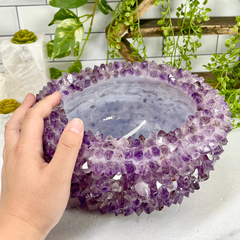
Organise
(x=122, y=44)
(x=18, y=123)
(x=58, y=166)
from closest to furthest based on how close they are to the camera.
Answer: (x=58, y=166)
(x=18, y=123)
(x=122, y=44)

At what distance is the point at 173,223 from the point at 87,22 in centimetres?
60

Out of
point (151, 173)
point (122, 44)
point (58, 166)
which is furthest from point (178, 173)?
point (122, 44)

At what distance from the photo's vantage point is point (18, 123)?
447 mm

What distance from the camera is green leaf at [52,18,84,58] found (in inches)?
27.7

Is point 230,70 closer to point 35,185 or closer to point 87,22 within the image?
point 87,22

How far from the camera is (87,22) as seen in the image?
807mm

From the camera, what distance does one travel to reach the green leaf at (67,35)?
0.70 meters

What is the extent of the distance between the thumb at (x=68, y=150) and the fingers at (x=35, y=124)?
54 mm

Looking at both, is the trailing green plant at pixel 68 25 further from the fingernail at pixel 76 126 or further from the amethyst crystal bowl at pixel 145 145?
the fingernail at pixel 76 126

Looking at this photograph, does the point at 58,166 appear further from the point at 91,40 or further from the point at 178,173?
the point at 91,40

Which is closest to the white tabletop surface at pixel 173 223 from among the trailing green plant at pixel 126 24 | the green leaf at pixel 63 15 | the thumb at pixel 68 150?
the thumb at pixel 68 150

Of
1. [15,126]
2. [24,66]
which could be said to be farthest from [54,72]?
[15,126]

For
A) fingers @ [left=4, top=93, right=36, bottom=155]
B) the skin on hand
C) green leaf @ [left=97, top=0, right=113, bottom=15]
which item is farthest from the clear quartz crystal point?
the skin on hand

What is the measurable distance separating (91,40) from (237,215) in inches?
24.4
